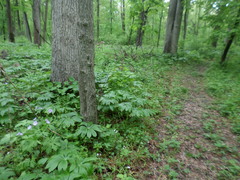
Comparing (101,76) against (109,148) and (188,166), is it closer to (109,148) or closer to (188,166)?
(109,148)

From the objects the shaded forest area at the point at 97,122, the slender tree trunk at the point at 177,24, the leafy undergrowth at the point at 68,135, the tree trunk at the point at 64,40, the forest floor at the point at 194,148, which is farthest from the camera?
the slender tree trunk at the point at 177,24

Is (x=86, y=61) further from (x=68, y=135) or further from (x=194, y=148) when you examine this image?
(x=194, y=148)

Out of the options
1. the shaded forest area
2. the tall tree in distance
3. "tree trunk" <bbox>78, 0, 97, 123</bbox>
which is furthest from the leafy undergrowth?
the tall tree in distance

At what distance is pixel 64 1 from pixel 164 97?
3.80 meters

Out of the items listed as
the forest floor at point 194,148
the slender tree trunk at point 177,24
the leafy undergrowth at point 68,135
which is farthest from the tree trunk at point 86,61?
the slender tree trunk at point 177,24

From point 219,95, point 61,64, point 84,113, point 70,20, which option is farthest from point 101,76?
point 219,95

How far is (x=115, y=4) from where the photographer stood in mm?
21969

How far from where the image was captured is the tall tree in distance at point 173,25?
970cm

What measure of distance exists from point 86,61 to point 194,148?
250cm

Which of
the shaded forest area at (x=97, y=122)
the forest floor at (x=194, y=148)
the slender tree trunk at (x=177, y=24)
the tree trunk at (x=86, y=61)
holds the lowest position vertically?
the forest floor at (x=194, y=148)

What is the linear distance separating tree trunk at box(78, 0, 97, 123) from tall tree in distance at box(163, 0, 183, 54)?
9461 mm

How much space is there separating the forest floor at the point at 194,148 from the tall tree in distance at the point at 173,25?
Answer: 7266 mm

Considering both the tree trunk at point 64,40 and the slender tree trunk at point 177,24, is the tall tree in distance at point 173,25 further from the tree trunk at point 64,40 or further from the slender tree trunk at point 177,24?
the tree trunk at point 64,40

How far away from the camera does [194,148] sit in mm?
2725
